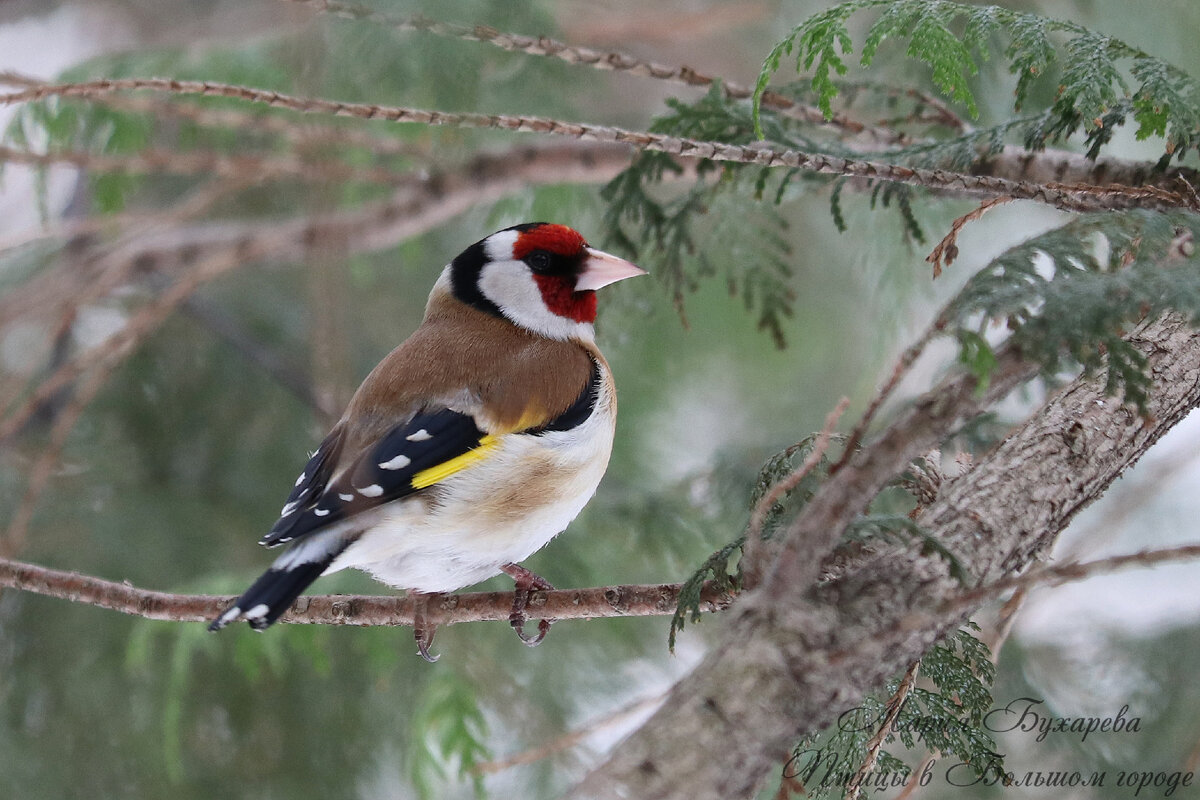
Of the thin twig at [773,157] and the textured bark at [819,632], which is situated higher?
the thin twig at [773,157]

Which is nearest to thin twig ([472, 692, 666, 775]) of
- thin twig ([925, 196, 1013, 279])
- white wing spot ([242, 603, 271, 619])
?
white wing spot ([242, 603, 271, 619])

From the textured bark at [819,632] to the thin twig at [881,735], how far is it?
25 centimetres

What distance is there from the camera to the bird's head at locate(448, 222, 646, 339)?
8.89ft

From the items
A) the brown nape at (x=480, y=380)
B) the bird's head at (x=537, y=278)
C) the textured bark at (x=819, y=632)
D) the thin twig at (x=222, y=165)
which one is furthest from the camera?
the thin twig at (x=222, y=165)

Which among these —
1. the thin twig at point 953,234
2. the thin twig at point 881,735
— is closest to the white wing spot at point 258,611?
the thin twig at point 881,735

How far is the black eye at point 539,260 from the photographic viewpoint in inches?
108

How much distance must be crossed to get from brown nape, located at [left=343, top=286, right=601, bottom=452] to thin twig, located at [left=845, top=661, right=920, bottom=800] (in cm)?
101

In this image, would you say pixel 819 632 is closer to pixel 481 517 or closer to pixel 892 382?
pixel 892 382

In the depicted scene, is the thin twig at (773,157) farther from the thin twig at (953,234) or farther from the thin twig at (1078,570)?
the thin twig at (1078,570)

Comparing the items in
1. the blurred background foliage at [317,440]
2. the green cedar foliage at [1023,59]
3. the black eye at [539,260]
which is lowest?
the blurred background foliage at [317,440]

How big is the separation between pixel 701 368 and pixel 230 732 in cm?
285

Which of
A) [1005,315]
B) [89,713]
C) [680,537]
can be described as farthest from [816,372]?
[1005,315]

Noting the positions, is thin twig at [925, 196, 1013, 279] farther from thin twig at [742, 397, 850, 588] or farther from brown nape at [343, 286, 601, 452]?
brown nape at [343, 286, 601, 452]

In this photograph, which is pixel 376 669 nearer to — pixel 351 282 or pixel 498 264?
pixel 498 264
